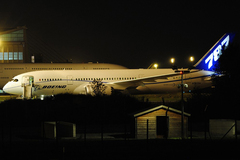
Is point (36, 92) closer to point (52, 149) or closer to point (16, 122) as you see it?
point (16, 122)

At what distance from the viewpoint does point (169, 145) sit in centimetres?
1928

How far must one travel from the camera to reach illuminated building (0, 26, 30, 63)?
93.2 m

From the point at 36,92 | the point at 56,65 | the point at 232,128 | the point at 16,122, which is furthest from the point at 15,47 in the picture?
the point at 232,128

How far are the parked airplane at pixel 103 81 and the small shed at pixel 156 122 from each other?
1823 cm

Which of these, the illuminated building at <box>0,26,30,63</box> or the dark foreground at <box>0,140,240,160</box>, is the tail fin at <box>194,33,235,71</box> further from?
the illuminated building at <box>0,26,30,63</box>

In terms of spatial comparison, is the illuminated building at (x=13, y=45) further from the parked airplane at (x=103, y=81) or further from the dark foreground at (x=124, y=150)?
the dark foreground at (x=124, y=150)

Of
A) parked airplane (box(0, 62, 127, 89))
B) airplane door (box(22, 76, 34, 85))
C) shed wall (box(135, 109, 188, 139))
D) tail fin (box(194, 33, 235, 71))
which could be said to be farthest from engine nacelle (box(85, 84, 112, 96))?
parked airplane (box(0, 62, 127, 89))

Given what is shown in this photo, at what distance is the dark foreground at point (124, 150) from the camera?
16.0m

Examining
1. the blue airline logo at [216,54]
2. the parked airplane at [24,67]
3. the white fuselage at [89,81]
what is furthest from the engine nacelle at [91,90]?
the parked airplane at [24,67]

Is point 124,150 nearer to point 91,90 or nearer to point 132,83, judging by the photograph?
point 91,90

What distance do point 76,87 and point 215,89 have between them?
631 inches

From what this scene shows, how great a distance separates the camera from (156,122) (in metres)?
22.8

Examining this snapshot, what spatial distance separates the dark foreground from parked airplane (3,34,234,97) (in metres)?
21.1

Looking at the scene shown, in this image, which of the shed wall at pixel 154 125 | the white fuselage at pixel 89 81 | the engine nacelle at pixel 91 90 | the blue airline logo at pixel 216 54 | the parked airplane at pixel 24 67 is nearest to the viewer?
the shed wall at pixel 154 125
